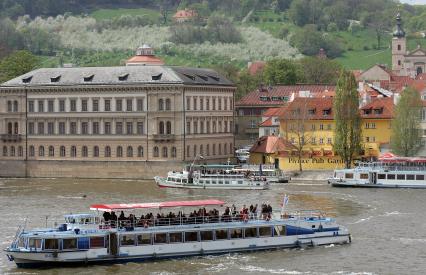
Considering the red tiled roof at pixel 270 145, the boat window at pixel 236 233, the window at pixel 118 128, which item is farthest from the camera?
the window at pixel 118 128

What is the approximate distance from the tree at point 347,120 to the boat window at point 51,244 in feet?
190

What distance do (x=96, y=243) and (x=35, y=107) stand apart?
215 ft

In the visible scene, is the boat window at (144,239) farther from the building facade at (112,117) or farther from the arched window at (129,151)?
the arched window at (129,151)

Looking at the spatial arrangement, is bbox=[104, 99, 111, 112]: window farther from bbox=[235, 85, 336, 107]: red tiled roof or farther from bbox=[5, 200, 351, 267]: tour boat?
bbox=[5, 200, 351, 267]: tour boat

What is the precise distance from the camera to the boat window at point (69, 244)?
244 ft

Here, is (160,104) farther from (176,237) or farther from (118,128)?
(176,237)

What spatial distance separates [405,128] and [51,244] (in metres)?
60.5

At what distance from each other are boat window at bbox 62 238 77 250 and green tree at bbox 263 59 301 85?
354ft

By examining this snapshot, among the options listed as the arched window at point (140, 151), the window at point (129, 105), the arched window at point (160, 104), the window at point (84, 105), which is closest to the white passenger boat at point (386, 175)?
the arched window at point (160, 104)

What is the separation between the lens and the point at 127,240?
3007 inches

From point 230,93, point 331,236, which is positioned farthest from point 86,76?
point 331,236

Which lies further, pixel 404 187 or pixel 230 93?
pixel 230 93

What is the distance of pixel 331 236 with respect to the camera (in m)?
81.3

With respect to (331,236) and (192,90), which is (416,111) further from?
(331,236)
